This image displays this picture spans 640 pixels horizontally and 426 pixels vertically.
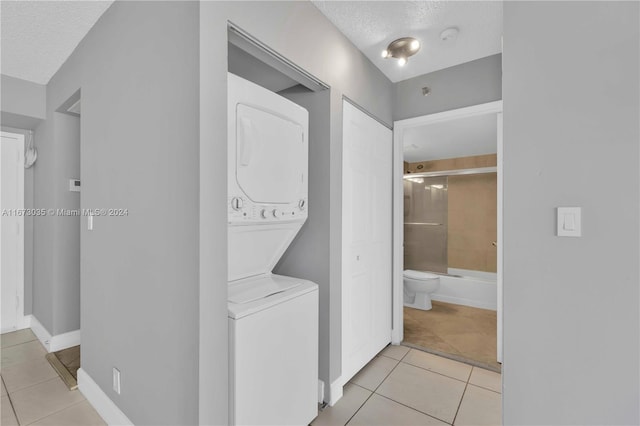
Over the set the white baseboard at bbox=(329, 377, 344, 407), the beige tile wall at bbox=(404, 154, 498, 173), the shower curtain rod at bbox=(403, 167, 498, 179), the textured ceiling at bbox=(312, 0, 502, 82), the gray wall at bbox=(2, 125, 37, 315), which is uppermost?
the textured ceiling at bbox=(312, 0, 502, 82)

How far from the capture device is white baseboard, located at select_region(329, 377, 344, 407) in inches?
74.2

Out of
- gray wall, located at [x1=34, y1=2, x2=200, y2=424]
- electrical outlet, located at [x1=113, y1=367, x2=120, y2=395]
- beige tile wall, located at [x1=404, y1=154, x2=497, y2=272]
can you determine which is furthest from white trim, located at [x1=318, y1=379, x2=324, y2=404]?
beige tile wall, located at [x1=404, y1=154, x2=497, y2=272]

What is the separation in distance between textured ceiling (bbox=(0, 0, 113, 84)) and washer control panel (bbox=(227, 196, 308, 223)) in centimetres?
150

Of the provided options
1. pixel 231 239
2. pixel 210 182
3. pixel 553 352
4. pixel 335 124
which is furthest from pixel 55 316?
pixel 553 352

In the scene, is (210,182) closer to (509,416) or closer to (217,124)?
(217,124)

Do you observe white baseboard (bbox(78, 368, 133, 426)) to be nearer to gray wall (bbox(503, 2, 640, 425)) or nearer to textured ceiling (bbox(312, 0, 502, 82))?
gray wall (bbox(503, 2, 640, 425))

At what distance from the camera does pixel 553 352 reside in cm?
120

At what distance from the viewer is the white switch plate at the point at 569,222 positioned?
3.75ft

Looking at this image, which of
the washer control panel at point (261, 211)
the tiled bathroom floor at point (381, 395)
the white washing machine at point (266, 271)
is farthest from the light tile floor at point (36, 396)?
the washer control panel at point (261, 211)

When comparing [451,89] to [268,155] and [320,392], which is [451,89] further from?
[320,392]

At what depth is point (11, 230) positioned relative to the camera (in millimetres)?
2975

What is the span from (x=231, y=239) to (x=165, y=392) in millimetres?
736

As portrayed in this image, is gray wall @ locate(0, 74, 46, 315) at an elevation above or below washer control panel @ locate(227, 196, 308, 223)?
above

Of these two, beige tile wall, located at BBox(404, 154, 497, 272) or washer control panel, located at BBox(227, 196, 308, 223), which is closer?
washer control panel, located at BBox(227, 196, 308, 223)
